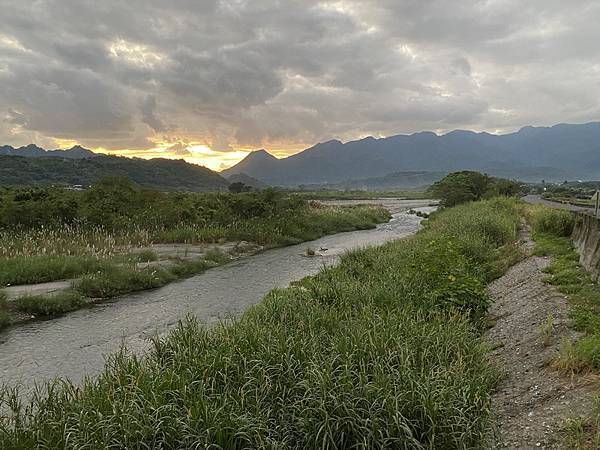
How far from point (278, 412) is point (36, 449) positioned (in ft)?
11.3

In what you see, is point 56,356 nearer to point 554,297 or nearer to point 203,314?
point 203,314

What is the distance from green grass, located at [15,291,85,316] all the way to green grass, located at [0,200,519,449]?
9748 mm

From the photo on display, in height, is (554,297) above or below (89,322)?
above

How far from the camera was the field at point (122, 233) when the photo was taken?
19.9 metres

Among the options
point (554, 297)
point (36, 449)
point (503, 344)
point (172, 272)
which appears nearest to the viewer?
point (36, 449)

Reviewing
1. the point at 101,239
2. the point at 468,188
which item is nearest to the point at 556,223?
the point at 101,239

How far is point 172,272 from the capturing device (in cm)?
2383

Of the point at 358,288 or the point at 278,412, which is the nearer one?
the point at 278,412

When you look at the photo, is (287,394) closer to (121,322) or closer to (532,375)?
(532,375)

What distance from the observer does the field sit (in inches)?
784

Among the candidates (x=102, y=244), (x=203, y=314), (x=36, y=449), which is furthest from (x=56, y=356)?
(x=102, y=244)

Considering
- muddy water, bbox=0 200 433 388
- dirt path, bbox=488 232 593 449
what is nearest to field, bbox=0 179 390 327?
muddy water, bbox=0 200 433 388

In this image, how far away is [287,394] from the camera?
6875 millimetres

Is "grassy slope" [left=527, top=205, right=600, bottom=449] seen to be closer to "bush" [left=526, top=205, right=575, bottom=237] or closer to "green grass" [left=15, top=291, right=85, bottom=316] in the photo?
"bush" [left=526, top=205, right=575, bottom=237]
